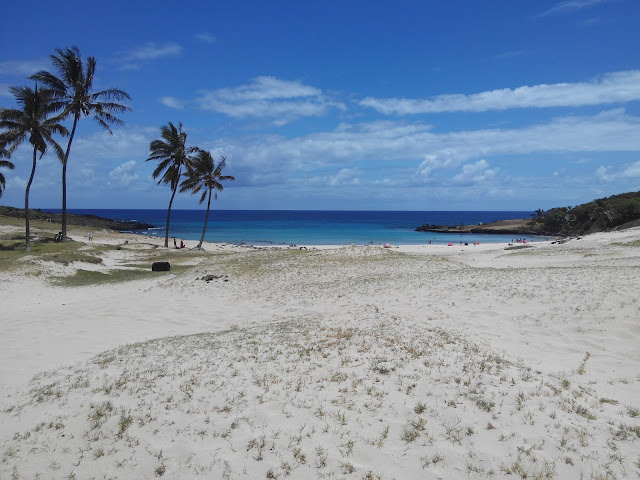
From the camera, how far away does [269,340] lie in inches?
427

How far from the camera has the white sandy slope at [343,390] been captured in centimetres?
538

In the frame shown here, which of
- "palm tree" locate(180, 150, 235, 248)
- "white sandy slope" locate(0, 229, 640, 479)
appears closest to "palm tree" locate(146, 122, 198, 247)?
"palm tree" locate(180, 150, 235, 248)

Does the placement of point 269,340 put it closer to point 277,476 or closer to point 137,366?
point 137,366

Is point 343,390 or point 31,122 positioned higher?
point 31,122

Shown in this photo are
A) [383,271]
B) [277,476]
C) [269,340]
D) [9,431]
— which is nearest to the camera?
[277,476]

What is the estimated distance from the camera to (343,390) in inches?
285

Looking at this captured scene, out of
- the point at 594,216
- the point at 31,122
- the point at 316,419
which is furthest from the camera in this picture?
the point at 594,216

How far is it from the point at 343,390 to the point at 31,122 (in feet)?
135

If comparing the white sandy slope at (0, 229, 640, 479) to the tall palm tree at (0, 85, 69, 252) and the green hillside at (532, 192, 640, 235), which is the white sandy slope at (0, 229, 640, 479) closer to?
the tall palm tree at (0, 85, 69, 252)

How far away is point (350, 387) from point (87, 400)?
15.3 feet

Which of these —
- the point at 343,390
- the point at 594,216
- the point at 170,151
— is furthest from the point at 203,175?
the point at 594,216

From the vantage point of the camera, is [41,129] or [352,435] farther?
[41,129]

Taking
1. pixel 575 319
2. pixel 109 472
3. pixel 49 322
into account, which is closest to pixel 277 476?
pixel 109 472

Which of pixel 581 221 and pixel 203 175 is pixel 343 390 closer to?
pixel 203 175
